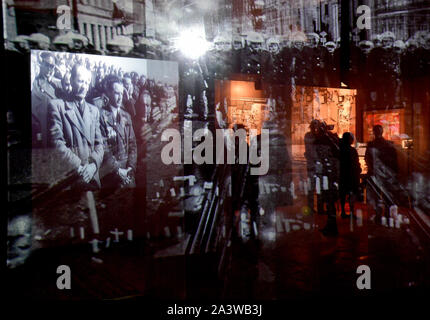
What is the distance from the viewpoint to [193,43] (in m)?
3.55

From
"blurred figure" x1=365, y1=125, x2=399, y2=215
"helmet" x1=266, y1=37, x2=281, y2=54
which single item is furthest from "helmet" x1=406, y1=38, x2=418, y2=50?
"helmet" x1=266, y1=37, x2=281, y2=54

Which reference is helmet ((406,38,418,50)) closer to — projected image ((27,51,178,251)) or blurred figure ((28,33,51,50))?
projected image ((27,51,178,251))

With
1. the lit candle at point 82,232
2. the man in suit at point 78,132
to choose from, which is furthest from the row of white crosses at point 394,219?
the lit candle at point 82,232

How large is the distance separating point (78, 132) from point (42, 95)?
53 centimetres

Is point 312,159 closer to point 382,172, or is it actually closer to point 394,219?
point 382,172

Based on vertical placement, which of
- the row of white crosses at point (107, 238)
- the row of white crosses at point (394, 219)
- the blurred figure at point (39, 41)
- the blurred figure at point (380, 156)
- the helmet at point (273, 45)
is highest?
the blurred figure at point (39, 41)

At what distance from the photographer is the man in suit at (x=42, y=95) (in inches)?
145

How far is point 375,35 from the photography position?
12.6 feet

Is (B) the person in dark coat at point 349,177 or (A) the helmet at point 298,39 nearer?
(A) the helmet at point 298,39

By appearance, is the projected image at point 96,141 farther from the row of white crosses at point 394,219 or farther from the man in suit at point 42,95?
the row of white crosses at point 394,219

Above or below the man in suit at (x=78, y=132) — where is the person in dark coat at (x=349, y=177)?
below

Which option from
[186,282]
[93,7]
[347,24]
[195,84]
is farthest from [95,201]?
[347,24]

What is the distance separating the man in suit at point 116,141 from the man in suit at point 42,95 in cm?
57

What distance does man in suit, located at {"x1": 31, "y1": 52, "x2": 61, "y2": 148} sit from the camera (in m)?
3.69
